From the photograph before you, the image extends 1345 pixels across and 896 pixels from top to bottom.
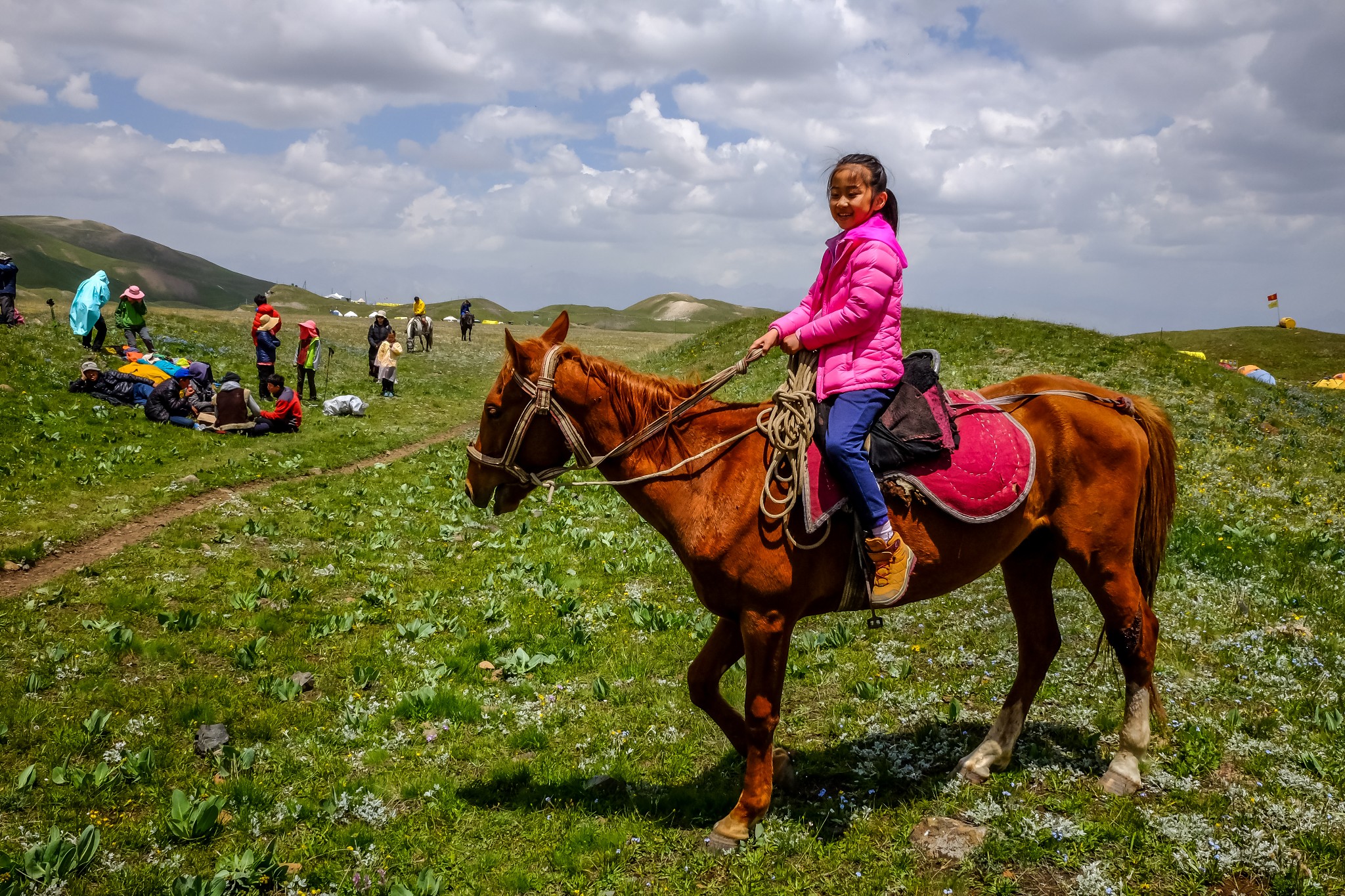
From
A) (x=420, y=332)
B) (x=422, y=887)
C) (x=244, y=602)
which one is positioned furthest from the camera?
(x=420, y=332)

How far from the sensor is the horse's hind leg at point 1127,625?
6887 mm

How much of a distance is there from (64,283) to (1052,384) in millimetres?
228450

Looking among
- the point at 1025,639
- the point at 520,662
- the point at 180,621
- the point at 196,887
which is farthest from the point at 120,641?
the point at 1025,639

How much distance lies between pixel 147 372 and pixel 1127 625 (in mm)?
26330

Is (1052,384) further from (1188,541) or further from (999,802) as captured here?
(1188,541)

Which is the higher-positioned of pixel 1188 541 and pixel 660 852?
pixel 1188 541

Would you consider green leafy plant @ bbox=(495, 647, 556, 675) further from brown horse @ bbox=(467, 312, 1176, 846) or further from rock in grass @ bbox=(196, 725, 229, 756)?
brown horse @ bbox=(467, 312, 1176, 846)

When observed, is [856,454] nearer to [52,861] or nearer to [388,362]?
[52,861]

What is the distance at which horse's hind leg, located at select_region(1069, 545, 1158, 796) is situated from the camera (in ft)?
22.6

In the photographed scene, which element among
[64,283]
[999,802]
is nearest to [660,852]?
[999,802]

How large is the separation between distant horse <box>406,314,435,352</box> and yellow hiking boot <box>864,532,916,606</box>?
48.3 metres

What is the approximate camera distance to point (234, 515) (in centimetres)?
1525

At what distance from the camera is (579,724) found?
27.4 ft

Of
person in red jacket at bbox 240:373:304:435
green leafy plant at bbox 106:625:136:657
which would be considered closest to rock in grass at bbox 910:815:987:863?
green leafy plant at bbox 106:625:136:657
